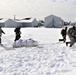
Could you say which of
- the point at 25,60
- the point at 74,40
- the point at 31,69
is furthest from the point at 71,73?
the point at 74,40

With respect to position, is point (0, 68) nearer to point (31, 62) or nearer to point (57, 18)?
point (31, 62)

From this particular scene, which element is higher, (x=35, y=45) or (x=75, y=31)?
(x=75, y=31)

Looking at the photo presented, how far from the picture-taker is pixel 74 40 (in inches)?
530

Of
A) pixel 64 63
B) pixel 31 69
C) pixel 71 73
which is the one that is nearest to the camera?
pixel 71 73

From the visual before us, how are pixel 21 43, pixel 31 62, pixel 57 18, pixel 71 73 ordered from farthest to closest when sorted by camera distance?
pixel 57 18, pixel 21 43, pixel 31 62, pixel 71 73

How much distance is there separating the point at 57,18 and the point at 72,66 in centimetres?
6788

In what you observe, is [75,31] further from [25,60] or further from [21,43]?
[25,60]

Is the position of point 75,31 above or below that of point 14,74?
above

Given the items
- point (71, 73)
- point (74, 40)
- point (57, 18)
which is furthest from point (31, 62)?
point (57, 18)

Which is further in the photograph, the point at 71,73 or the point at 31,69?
the point at 31,69

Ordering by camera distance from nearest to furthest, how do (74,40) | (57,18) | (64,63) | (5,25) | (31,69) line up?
(31,69) → (64,63) → (74,40) → (57,18) → (5,25)

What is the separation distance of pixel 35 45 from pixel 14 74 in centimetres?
749

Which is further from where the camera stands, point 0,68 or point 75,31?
point 75,31

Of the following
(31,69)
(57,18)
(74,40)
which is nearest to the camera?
(31,69)
